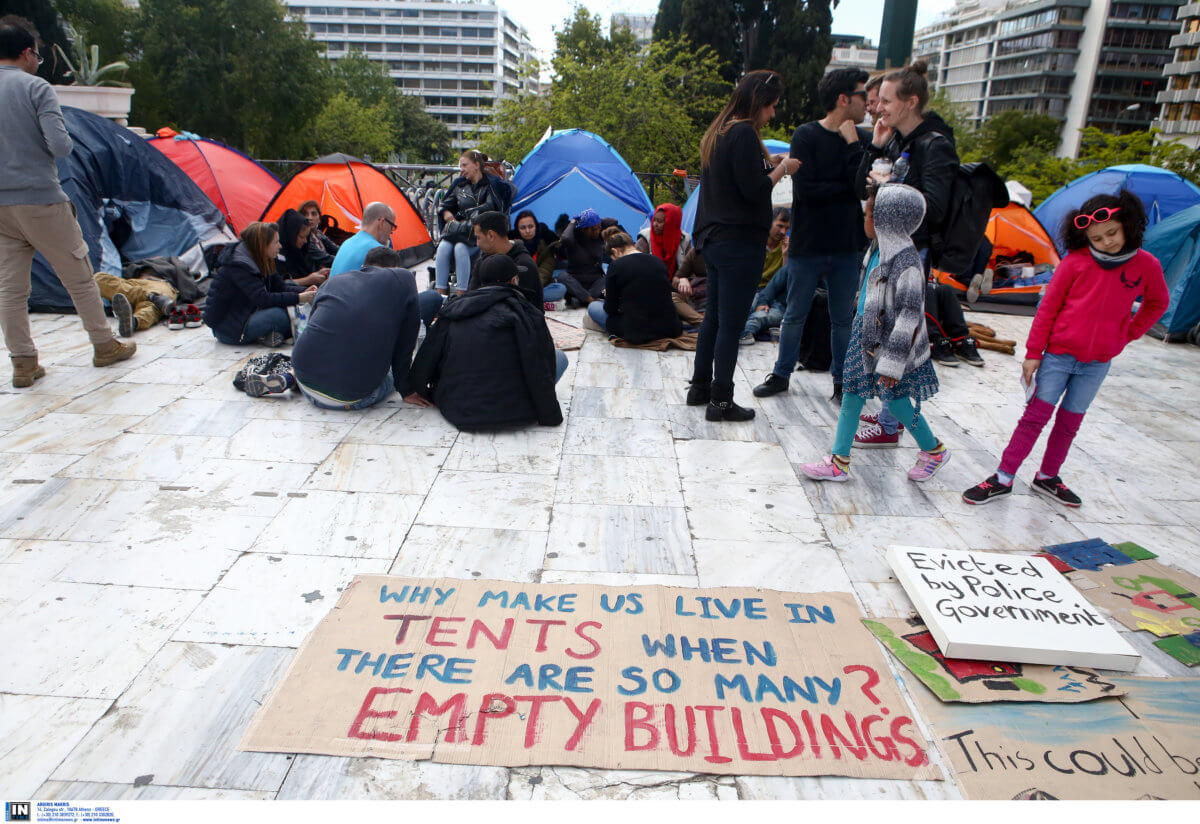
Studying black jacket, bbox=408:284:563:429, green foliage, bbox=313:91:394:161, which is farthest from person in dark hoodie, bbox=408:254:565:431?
green foliage, bbox=313:91:394:161

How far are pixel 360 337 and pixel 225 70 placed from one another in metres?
35.2

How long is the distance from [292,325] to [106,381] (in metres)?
1.40

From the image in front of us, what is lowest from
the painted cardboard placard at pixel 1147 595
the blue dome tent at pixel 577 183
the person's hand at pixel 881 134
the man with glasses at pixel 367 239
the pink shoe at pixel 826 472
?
the painted cardboard placard at pixel 1147 595

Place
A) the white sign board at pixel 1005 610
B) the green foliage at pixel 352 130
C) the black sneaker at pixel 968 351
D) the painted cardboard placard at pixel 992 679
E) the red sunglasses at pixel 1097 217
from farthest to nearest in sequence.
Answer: the green foliage at pixel 352 130
the black sneaker at pixel 968 351
the red sunglasses at pixel 1097 217
the white sign board at pixel 1005 610
the painted cardboard placard at pixel 992 679

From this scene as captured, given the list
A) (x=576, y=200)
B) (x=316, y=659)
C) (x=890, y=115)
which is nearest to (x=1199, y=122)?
(x=576, y=200)

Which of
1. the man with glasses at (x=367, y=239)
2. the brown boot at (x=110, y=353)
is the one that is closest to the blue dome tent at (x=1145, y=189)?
the man with glasses at (x=367, y=239)

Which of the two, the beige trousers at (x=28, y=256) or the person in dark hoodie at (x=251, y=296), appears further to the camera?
the person in dark hoodie at (x=251, y=296)

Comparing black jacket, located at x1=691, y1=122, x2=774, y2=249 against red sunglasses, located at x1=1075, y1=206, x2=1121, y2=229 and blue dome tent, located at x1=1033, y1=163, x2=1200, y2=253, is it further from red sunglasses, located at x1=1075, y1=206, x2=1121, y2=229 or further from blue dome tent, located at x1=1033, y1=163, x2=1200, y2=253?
blue dome tent, located at x1=1033, y1=163, x2=1200, y2=253

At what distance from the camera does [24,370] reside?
4.59 meters

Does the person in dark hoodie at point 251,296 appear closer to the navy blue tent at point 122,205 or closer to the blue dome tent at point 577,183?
the navy blue tent at point 122,205

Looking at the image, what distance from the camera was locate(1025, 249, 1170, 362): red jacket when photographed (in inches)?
126

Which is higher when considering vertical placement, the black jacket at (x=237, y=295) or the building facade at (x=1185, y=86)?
the building facade at (x=1185, y=86)

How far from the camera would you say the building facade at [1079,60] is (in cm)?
6744

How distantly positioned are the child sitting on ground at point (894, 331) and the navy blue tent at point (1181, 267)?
5429 mm
